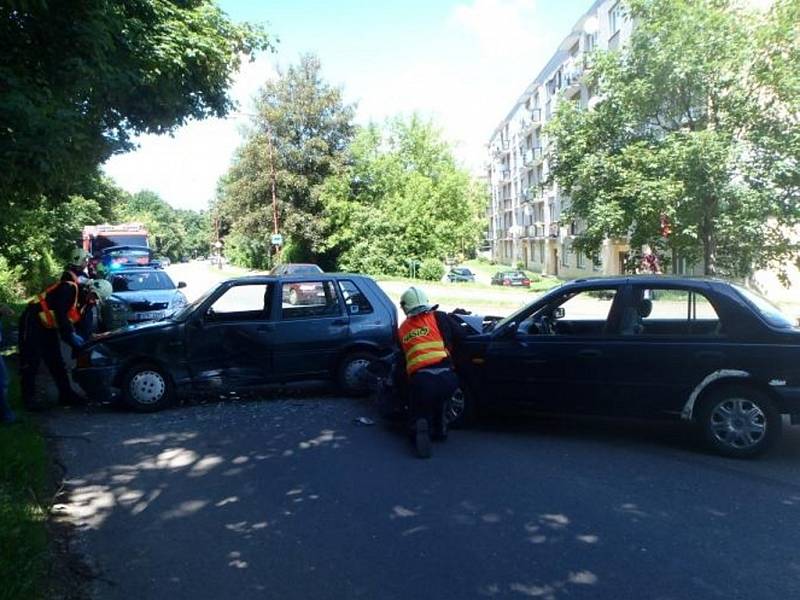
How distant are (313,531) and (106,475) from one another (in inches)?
92.8

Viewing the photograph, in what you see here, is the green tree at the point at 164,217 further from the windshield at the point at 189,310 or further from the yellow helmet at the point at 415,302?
the yellow helmet at the point at 415,302

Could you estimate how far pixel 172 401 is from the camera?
827 cm

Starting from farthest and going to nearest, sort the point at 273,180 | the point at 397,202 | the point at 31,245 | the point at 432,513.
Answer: the point at 397,202
the point at 273,180
the point at 31,245
the point at 432,513

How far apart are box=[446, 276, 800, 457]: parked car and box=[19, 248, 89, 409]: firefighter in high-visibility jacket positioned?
4943mm

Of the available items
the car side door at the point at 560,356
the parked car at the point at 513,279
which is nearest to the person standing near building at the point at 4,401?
the car side door at the point at 560,356

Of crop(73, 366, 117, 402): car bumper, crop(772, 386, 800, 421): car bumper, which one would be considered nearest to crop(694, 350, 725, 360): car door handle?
crop(772, 386, 800, 421): car bumper

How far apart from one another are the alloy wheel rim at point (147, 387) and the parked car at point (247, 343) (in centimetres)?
1

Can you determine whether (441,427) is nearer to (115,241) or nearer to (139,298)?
(139,298)

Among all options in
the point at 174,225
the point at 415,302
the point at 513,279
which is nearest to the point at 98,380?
the point at 415,302

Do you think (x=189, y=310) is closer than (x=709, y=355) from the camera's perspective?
No

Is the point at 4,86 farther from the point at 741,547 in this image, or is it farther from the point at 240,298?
the point at 741,547

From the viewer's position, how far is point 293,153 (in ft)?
145

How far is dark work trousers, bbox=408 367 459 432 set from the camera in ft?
20.7

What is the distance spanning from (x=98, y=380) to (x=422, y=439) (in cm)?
415
